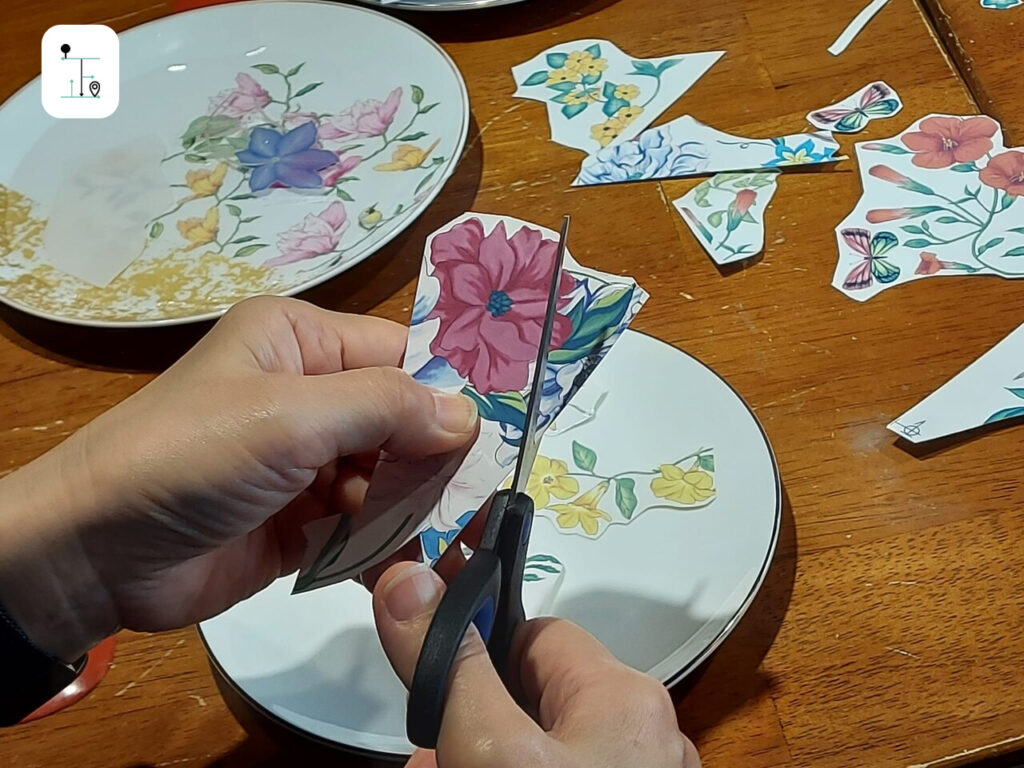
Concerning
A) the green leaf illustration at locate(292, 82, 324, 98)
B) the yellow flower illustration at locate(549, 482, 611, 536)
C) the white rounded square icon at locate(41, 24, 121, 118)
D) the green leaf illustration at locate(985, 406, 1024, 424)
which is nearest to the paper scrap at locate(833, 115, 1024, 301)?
the green leaf illustration at locate(985, 406, 1024, 424)

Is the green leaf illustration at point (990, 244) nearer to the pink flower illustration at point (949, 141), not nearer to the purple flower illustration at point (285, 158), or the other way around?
the pink flower illustration at point (949, 141)

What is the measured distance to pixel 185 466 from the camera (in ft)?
1.45

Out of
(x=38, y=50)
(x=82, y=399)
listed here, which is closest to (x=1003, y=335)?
(x=82, y=399)

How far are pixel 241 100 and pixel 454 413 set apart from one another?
1.55ft

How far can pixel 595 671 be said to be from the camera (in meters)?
0.43

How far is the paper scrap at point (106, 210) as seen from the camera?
2.45ft

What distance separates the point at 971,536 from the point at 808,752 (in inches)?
5.8

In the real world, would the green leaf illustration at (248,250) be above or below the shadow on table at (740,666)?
above

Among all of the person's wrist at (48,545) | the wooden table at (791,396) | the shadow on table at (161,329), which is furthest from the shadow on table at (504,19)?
the person's wrist at (48,545)

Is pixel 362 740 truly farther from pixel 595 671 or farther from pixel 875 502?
pixel 875 502

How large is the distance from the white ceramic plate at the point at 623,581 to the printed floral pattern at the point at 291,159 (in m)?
0.23

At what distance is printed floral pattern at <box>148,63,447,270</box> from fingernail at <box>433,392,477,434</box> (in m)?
0.24

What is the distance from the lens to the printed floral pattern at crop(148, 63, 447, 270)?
2.41 feet

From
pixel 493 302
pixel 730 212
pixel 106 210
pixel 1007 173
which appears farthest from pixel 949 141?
pixel 106 210
